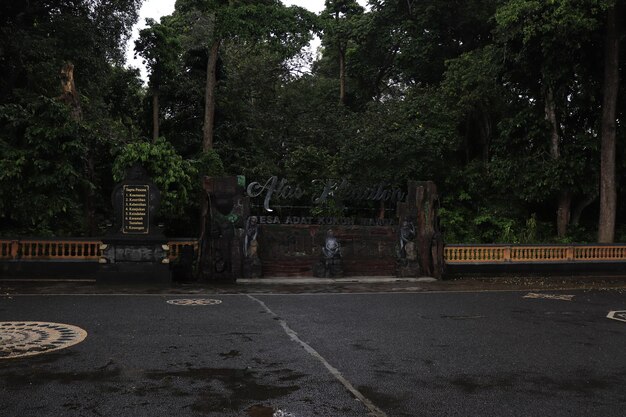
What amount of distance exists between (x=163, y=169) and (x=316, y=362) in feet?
46.9

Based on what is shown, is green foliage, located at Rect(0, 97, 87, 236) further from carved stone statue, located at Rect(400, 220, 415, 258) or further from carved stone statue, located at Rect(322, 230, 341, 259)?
carved stone statue, located at Rect(400, 220, 415, 258)

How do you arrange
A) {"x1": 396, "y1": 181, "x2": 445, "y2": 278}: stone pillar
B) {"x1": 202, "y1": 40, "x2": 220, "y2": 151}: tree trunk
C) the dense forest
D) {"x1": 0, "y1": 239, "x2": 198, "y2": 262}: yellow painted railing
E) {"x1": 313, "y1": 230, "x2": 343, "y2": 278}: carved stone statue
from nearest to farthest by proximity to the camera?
1. {"x1": 0, "y1": 239, "x2": 198, "y2": 262}: yellow painted railing
2. {"x1": 313, "y1": 230, "x2": 343, "y2": 278}: carved stone statue
3. {"x1": 396, "y1": 181, "x2": 445, "y2": 278}: stone pillar
4. the dense forest
5. {"x1": 202, "y1": 40, "x2": 220, "y2": 151}: tree trunk

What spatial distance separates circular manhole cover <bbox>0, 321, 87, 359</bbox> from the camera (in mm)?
6918

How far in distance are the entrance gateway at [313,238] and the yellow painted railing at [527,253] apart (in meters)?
1.09

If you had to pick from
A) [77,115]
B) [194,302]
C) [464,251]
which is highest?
[77,115]

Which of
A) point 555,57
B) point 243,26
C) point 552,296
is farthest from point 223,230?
point 555,57

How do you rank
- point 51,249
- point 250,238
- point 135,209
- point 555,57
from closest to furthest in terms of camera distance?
1. point 135,209
2. point 51,249
3. point 250,238
4. point 555,57

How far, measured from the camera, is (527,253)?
18000 millimetres

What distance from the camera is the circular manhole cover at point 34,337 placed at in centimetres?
692

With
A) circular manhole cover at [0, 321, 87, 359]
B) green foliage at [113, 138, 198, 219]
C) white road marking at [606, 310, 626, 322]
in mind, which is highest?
green foliage at [113, 138, 198, 219]

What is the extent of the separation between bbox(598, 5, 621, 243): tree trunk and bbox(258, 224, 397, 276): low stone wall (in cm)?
899

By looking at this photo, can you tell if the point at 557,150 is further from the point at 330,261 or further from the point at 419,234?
the point at 330,261

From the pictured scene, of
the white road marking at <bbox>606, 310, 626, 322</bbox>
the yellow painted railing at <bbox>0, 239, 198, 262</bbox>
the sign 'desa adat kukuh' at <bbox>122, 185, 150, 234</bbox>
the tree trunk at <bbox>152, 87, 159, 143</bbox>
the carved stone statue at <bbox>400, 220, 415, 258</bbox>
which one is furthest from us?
the tree trunk at <bbox>152, 87, 159, 143</bbox>

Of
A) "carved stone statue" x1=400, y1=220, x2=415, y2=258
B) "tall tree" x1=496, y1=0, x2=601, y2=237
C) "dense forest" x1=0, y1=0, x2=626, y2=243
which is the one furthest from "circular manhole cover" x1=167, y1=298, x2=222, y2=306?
"tall tree" x1=496, y1=0, x2=601, y2=237
